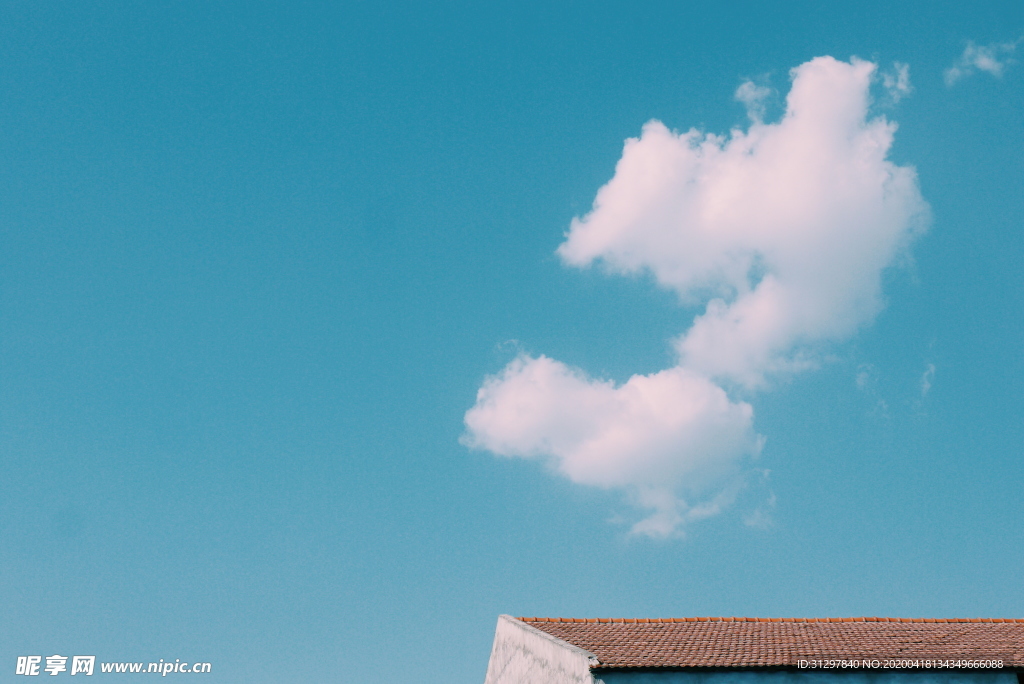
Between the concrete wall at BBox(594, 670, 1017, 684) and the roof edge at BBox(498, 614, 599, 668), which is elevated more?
the roof edge at BBox(498, 614, 599, 668)

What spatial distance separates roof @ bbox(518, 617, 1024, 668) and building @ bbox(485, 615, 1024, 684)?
0.02 m

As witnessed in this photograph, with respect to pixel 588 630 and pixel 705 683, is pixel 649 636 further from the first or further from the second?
pixel 705 683

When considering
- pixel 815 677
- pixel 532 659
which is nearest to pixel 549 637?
pixel 532 659

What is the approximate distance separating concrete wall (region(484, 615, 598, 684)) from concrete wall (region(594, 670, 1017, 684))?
3.20 ft

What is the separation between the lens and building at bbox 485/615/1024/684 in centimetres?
1576

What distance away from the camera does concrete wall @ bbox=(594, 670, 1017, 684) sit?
1573 cm

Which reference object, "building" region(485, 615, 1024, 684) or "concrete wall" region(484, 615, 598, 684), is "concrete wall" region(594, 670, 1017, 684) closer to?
"building" region(485, 615, 1024, 684)

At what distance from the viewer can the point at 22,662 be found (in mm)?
23766

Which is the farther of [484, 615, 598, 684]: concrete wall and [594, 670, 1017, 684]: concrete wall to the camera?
[484, 615, 598, 684]: concrete wall

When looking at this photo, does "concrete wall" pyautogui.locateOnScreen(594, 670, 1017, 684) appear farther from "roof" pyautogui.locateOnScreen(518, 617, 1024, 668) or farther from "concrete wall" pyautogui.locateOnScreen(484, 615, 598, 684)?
"concrete wall" pyautogui.locateOnScreen(484, 615, 598, 684)

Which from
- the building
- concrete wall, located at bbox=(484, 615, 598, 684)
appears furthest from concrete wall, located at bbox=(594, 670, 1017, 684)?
concrete wall, located at bbox=(484, 615, 598, 684)

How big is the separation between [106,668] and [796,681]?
21.2 meters

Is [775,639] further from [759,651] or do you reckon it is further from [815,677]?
[815,677]

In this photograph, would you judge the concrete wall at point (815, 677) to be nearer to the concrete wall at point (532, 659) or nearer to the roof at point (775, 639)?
the roof at point (775, 639)
